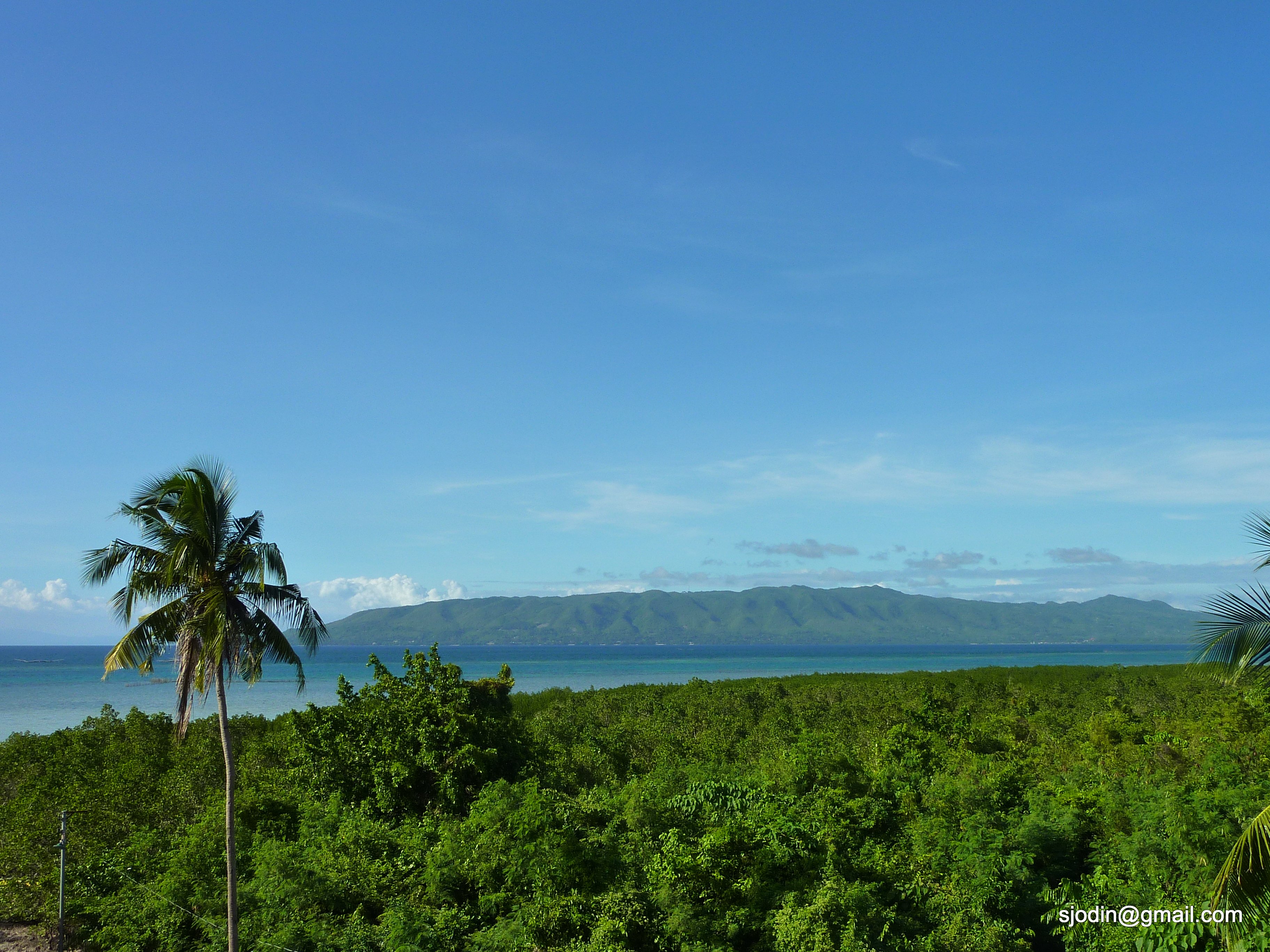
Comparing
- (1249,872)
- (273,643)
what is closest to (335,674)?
(273,643)

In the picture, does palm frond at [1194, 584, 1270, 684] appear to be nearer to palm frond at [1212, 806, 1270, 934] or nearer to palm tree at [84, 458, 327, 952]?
palm frond at [1212, 806, 1270, 934]

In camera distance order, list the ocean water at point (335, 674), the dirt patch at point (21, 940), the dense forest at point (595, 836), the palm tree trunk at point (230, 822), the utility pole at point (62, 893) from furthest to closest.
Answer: the ocean water at point (335, 674)
the dirt patch at point (21, 940)
the utility pole at point (62, 893)
the dense forest at point (595, 836)
the palm tree trunk at point (230, 822)

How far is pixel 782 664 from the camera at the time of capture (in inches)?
5748

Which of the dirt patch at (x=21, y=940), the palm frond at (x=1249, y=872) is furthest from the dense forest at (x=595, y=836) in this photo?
the palm frond at (x=1249, y=872)

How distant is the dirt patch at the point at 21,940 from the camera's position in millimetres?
16719

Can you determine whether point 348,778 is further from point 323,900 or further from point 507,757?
point 323,900

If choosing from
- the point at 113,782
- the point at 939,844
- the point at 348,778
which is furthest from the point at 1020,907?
the point at 113,782

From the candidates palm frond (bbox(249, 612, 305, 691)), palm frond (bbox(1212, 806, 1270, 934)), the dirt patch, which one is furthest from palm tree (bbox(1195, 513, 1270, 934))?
the dirt patch

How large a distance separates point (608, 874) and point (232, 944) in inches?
221

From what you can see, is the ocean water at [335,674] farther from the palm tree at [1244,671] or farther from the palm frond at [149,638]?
the palm tree at [1244,671]

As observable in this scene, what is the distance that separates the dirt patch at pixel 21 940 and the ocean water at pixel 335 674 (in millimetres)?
5214

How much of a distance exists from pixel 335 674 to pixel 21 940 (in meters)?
101

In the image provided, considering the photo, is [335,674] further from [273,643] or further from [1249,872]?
[1249,872]

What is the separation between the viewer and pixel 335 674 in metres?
112
